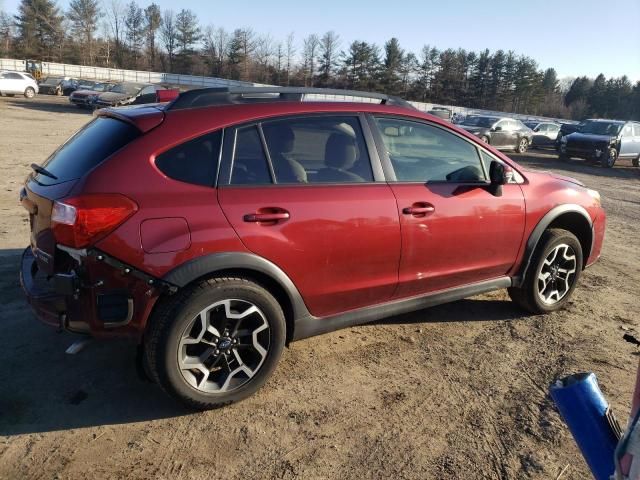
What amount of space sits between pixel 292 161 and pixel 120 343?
187 centimetres

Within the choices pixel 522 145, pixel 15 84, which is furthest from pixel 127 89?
pixel 522 145

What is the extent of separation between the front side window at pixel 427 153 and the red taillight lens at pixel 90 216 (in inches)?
72.2

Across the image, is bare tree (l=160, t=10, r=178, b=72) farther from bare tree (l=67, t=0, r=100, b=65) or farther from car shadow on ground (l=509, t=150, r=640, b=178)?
car shadow on ground (l=509, t=150, r=640, b=178)

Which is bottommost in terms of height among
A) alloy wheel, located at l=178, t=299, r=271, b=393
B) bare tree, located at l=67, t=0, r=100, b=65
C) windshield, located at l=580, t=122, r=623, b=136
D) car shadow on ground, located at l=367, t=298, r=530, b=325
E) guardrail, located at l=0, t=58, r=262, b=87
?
car shadow on ground, located at l=367, t=298, r=530, b=325

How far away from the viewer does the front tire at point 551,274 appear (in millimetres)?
4352

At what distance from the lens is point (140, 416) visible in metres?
2.98

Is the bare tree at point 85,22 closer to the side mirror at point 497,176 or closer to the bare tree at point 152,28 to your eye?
the bare tree at point 152,28

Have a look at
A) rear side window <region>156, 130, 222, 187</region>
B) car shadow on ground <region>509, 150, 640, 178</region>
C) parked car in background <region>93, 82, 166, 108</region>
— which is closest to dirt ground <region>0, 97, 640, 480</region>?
rear side window <region>156, 130, 222, 187</region>

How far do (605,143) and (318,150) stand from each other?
19.0 m

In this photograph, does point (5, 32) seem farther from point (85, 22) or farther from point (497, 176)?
point (497, 176)

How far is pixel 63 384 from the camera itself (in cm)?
323

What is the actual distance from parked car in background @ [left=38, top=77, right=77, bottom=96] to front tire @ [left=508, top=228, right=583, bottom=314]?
146 ft

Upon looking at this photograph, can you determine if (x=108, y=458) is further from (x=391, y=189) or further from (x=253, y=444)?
(x=391, y=189)

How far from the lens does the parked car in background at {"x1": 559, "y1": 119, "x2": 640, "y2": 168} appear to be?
19.0 metres
